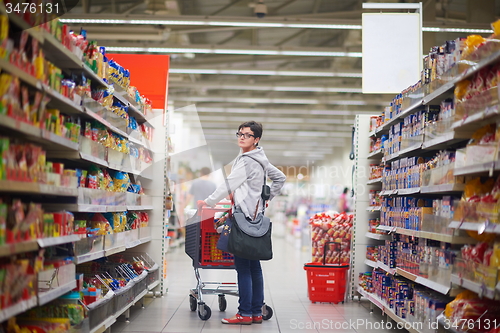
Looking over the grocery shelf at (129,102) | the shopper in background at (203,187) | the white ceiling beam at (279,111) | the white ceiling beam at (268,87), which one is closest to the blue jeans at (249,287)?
the grocery shelf at (129,102)

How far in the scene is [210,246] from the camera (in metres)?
5.26

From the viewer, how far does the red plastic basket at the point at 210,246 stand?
524 centimetres

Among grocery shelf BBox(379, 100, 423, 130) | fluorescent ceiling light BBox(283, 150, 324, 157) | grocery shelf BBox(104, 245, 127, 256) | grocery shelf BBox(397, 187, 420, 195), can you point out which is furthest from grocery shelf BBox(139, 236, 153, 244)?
fluorescent ceiling light BBox(283, 150, 324, 157)

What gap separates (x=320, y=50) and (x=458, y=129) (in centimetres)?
781

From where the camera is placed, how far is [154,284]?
19.9ft

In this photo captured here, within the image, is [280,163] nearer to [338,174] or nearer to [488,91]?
[338,174]

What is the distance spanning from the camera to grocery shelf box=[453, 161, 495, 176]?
9.34 feet

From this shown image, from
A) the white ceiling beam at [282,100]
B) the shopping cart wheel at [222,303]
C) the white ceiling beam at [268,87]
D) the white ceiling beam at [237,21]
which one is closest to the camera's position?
the shopping cart wheel at [222,303]

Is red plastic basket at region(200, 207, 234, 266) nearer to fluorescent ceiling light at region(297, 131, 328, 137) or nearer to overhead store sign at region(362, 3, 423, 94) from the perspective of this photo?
overhead store sign at region(362, 3, 423, 94)

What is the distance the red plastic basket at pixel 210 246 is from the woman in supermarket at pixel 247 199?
0.36m

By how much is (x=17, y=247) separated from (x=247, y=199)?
257 cm

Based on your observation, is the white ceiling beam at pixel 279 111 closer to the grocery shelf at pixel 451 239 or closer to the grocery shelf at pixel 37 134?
the grocery shelf at pixel 451 239

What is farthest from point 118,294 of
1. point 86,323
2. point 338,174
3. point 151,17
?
point 338,174

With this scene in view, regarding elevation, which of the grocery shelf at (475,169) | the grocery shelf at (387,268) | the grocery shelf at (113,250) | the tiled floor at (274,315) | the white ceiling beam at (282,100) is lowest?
the tiled floor at (274,315)
